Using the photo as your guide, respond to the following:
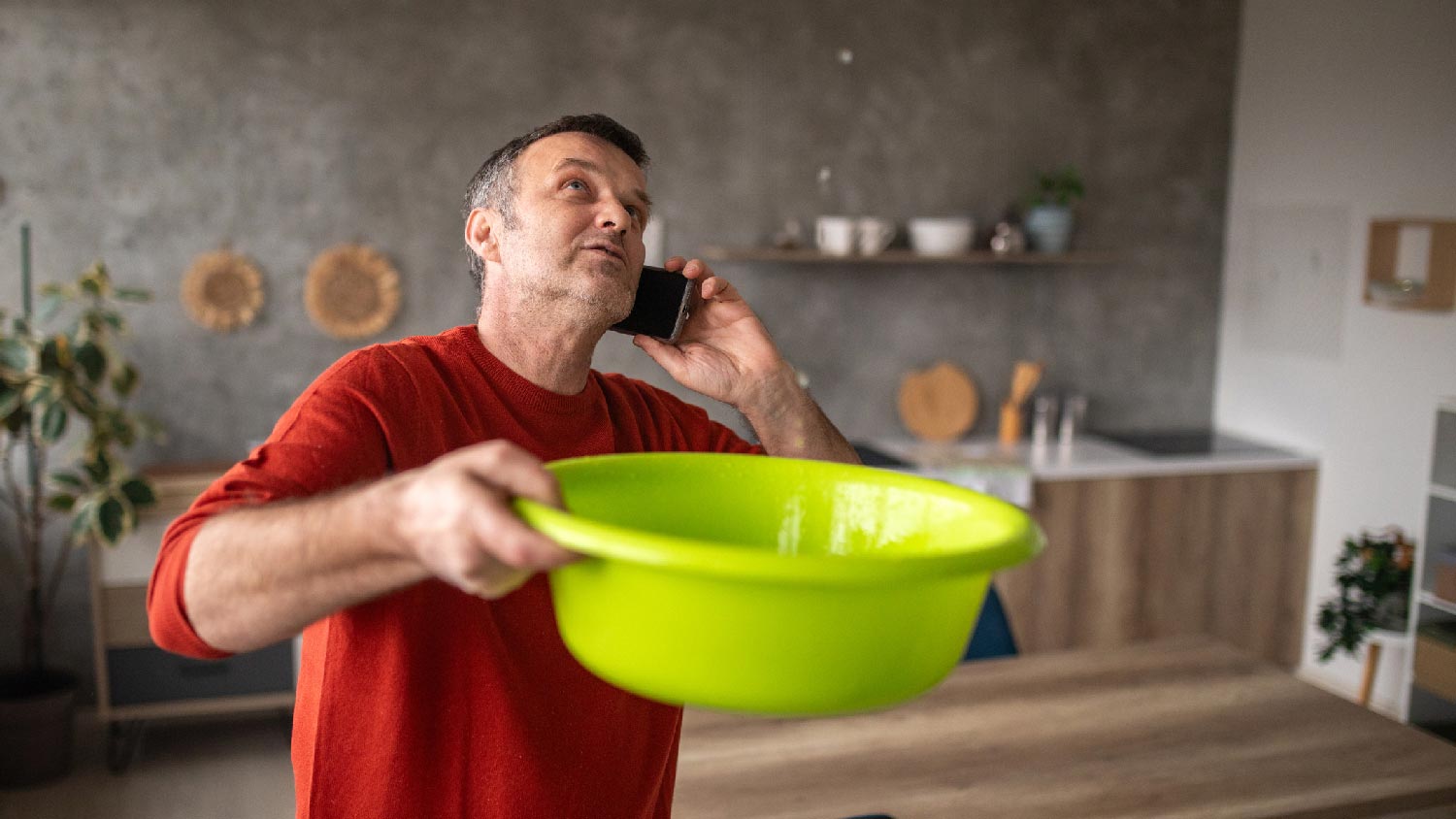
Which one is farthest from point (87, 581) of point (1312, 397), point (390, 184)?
point (1312, 397)

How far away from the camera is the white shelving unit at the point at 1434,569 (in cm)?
343

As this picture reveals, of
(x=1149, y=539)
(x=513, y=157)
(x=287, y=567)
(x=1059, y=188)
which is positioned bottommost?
(x=1149, y=539)

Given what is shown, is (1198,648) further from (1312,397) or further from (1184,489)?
(1312,397)

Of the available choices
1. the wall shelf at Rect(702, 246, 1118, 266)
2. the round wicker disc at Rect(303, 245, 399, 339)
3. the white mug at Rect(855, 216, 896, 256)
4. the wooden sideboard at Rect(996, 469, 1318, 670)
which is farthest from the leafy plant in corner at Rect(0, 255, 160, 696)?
the wooden sideboard at Rect(996, 469, 1318, 670)

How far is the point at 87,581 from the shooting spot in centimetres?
377

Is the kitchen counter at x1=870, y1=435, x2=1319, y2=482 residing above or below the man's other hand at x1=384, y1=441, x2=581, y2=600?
below

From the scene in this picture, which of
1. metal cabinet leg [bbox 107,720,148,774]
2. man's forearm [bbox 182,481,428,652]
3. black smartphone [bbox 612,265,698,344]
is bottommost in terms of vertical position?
metal cabinet leg [bbox 107,720,148,774]

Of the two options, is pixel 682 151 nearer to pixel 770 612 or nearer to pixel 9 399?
pixel 9 399

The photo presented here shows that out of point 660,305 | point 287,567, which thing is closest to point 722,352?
point 660,305

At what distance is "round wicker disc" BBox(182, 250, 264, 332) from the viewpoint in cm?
371

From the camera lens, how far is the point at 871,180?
4316 millimetres

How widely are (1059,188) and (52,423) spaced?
3.42 metres

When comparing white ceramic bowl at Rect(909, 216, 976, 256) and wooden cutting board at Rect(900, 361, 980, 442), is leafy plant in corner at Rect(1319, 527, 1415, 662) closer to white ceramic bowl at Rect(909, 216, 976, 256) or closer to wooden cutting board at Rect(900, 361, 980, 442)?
wooden cutting board at Rect(900, 361, 980, 442)

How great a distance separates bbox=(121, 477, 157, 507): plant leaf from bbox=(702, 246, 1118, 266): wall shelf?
6.21ft
